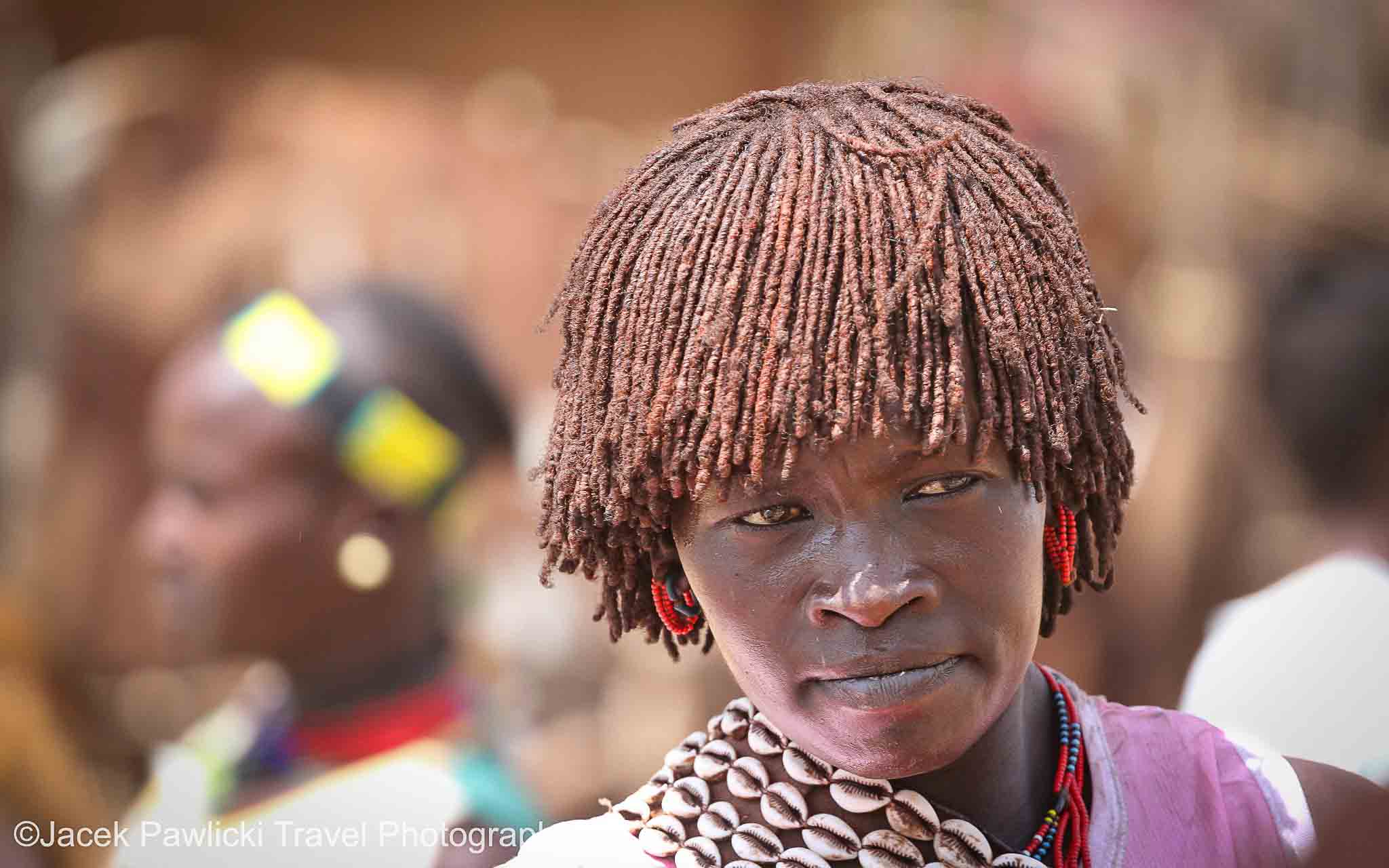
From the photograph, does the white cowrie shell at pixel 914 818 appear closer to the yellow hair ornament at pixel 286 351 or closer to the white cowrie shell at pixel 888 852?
the white cowrie shell at pixel 888 852

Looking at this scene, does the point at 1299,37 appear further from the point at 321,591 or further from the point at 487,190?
the point at 321,591

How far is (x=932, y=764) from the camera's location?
1.79m

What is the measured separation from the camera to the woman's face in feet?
5.67

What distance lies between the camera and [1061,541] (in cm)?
195

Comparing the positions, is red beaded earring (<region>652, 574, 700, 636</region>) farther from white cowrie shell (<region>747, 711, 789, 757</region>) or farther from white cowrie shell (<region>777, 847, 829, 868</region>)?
white cowrie shell (<region>777, 847, 829, 868</region>)

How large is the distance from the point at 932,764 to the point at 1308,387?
3046 millimetres

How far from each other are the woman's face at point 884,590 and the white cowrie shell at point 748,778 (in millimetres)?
101

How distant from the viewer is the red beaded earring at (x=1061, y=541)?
193 cm

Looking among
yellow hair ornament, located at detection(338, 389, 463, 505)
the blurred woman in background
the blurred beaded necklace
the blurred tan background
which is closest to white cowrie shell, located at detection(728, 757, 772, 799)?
the blurred beaded necklace

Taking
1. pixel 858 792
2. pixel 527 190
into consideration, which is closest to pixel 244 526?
pixel 858 792

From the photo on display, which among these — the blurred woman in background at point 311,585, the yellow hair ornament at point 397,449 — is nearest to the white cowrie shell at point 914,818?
the blurred woman in background at point 311,585

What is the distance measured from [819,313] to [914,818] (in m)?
0.62

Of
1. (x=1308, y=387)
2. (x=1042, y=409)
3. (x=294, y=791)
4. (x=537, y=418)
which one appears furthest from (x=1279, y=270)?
(x=1042, y=409)

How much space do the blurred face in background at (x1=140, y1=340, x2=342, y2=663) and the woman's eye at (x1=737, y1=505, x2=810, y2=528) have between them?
2.25 metres
